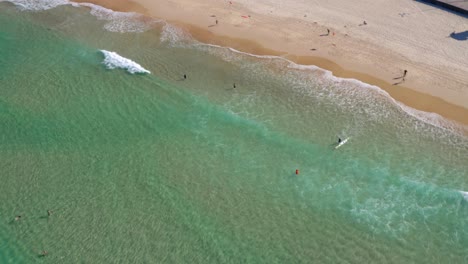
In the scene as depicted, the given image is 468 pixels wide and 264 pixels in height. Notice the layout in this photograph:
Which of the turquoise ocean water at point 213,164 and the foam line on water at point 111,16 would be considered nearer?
the turquoise ocean water at point 213,164

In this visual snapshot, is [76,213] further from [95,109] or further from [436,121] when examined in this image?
[436,121]

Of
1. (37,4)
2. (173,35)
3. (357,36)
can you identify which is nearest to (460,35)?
(357,36)

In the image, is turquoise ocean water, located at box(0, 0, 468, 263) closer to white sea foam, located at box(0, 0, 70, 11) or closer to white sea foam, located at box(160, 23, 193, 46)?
white sea foam, located at box(160, 23, 193, 46)

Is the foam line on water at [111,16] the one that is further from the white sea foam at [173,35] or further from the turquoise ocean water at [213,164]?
the turquoise ocean water at [213,164]

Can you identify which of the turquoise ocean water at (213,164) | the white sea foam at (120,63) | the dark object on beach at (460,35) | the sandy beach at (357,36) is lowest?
the turquoise ocean water at (213,164)

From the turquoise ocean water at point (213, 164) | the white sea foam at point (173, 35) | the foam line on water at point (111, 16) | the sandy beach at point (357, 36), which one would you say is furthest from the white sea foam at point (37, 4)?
the white sea foam at point (173, 35)

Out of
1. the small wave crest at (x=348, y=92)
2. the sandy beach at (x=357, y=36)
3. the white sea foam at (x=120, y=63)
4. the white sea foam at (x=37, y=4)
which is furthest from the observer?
the white sea foam at (x=37, y=4)
